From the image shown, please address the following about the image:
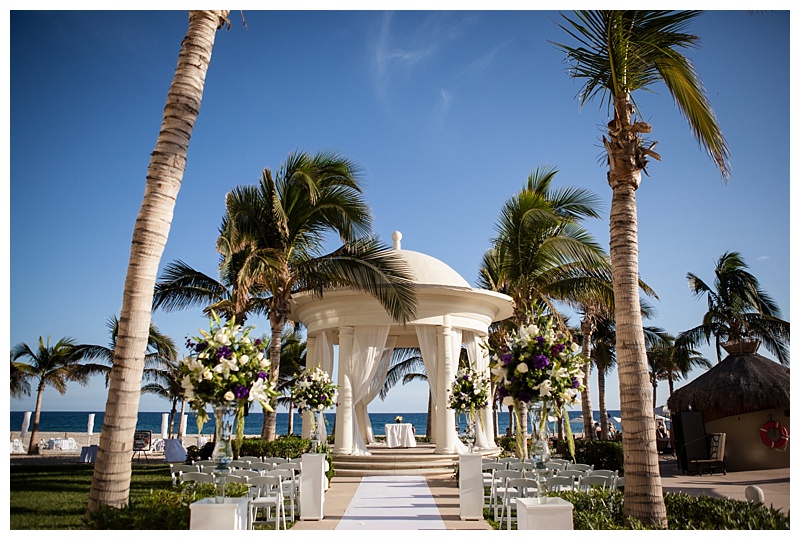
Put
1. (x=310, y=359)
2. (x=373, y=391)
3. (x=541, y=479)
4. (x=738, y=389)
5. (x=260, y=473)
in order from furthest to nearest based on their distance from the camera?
(x=373, y=391) < (x=310, y=359) < (x=738, y=389) < (x=260, y=473) < (x=541, y=479)

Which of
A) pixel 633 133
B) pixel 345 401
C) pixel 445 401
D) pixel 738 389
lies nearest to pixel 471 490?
pixel 633 133

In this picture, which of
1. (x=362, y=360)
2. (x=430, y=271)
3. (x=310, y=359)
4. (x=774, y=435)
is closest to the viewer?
(x=774, y=435)

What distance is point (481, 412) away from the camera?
17.7 meters

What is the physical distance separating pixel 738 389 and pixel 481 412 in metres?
7.32

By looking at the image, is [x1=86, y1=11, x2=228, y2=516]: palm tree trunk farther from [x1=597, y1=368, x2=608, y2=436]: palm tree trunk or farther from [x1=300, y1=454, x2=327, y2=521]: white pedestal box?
[x1=597, y1=368, x2=608, y2=436]: palm tree trunk

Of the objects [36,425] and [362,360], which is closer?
[362,360]

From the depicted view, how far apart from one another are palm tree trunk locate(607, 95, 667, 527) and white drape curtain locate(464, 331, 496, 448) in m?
10.2

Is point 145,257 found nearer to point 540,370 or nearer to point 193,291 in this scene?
point 540,370

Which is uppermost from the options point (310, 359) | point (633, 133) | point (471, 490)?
point (633, 133)

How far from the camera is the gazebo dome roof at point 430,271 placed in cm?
1748

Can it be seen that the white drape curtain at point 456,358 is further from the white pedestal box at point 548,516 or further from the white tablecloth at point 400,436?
the white pedestal box at point 548,516

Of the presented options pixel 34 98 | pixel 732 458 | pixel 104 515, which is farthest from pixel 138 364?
pixel 732 458

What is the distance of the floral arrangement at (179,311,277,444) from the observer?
234 inches

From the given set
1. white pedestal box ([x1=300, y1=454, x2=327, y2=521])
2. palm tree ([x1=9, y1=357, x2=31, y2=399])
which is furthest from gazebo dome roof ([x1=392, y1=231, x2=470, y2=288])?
palm tree ([x1=9, y1=357, x2=31, y2=399])
